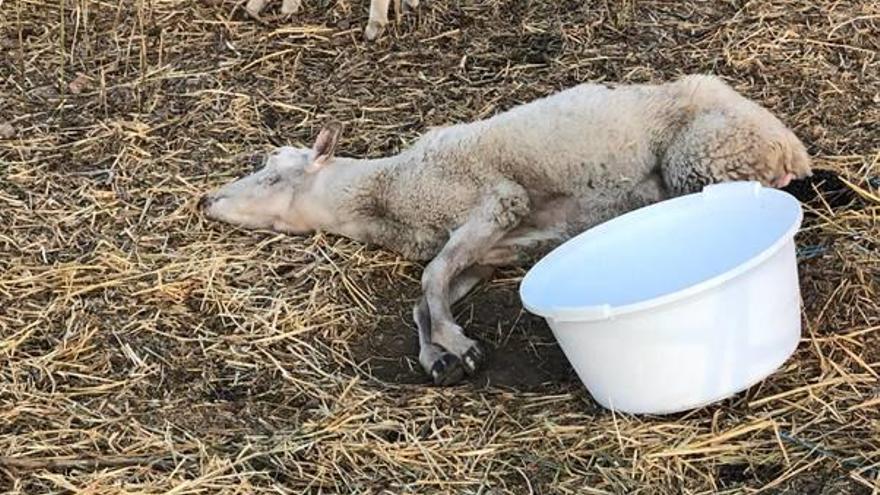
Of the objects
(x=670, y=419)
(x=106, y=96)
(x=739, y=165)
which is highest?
(x=739, y=165)

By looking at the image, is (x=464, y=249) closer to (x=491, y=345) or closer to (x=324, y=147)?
(x=491, y=345)

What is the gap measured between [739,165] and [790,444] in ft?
3.97

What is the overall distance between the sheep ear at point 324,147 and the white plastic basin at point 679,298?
1.66 m

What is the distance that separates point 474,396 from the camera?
4.23m

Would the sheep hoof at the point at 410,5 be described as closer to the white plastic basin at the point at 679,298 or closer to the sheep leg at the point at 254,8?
the sheep leg at the point at 254,8

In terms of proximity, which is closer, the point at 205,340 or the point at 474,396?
the point at 474,396

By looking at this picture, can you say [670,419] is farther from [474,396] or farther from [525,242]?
[525,242]

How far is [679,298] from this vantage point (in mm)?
3611

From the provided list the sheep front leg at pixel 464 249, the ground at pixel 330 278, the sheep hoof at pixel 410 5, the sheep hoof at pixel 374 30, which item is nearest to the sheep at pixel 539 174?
the sheep front leg at pixel 464 249

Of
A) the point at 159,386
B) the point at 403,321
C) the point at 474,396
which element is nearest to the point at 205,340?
the point at 159,386

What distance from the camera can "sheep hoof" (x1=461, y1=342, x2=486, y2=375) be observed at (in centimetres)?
441

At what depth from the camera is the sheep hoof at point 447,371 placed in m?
4.39

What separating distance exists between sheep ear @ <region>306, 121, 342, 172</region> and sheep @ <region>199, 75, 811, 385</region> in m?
0.15

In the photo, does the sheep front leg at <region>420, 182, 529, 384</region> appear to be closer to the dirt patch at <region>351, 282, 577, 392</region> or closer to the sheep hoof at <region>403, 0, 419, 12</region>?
the dirt patch at <region>351, 282, 577, 392</region>
